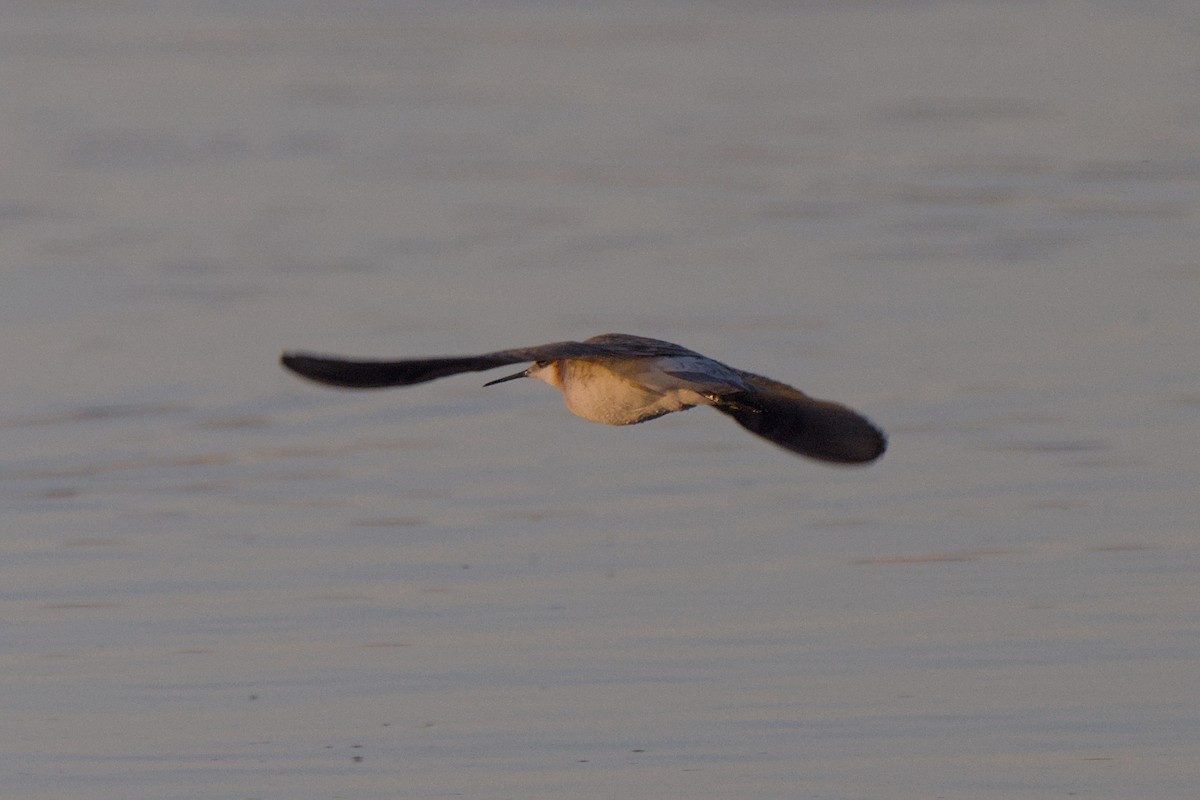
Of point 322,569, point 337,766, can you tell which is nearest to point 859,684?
point 337,766

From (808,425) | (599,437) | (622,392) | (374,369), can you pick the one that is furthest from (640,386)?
(599,437)

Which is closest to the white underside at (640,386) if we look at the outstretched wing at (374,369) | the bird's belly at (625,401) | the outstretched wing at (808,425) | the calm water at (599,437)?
the bird's belly at (625,401)

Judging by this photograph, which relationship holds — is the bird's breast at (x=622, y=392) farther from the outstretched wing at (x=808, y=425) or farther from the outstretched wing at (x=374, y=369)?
the outstretched wing at (x=374, y=369)

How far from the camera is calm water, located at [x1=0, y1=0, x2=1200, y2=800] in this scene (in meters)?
8.12

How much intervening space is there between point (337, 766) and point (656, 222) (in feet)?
30.3

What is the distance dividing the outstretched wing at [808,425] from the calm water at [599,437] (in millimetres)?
1031

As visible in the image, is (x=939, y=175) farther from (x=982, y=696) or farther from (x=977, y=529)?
(x=982, y=696)

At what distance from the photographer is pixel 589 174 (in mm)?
18172

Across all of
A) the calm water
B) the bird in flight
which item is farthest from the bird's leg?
the calm water

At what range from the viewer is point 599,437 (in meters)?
11.8

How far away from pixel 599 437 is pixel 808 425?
4.24 metres

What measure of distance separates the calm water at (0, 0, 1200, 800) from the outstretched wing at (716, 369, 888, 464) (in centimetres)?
103

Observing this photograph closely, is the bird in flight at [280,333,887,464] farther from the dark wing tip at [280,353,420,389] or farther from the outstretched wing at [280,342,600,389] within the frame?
the dark wing tip at [280,353,420,389]

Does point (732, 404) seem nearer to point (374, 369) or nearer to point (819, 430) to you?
point (819, 430)
